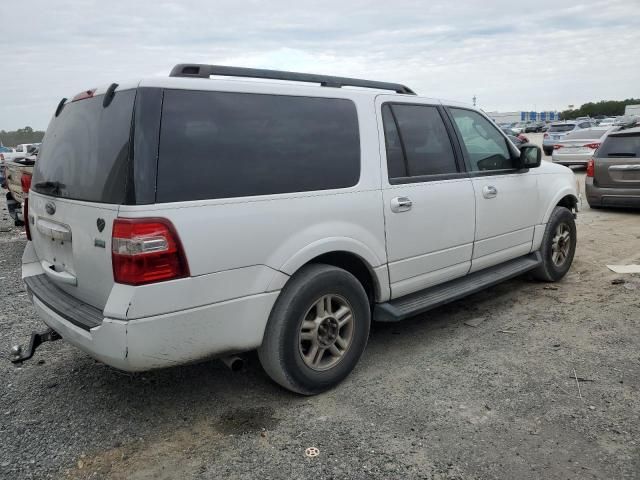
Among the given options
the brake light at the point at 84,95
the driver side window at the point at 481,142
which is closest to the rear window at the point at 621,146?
the driver side window at the point at 481,142

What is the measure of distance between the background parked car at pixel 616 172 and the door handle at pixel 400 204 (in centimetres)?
739

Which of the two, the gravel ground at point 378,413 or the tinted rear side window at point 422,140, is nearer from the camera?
the gravel ground at point 378,413

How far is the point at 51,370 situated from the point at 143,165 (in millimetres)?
2096

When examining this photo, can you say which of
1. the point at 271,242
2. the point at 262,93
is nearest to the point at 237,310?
the point at 271,242

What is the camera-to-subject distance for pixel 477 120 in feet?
15.8

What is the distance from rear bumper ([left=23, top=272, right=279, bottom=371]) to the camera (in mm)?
2674

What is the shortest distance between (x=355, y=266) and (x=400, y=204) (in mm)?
536

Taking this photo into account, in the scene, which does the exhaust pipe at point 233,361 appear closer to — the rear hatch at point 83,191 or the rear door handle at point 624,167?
the rear hatch at point 83,191

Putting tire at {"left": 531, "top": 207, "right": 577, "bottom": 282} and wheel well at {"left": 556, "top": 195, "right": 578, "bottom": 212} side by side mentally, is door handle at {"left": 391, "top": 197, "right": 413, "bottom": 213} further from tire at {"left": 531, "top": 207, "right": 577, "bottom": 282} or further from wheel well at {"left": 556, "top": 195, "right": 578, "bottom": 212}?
wheel well at {"left": 556, "top": 195, "right": 578, "bottom": 212}

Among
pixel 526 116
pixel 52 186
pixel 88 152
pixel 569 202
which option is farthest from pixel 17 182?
pixel 526 116

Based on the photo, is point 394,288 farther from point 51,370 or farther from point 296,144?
point 51,370

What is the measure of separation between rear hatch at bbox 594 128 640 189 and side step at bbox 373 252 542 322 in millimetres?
5451

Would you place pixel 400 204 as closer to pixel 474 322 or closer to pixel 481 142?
pixel 481 142

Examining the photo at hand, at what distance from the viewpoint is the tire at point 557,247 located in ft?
17.9
